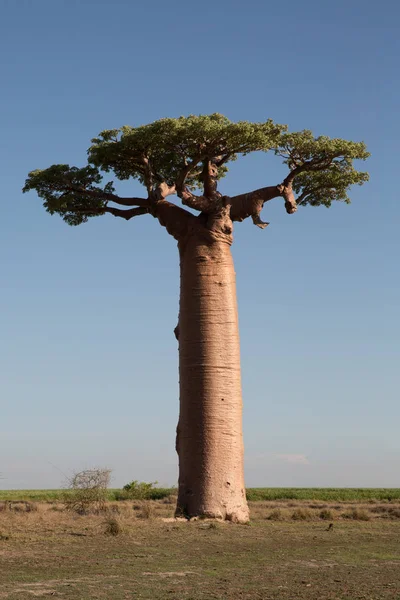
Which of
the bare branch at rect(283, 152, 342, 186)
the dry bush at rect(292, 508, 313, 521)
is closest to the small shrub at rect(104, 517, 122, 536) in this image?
the dry bush at rect(292, 508, 313, 521)

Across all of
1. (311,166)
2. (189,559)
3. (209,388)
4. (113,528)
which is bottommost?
(189,559)

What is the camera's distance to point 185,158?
58.4 ft

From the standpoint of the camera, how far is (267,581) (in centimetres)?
971

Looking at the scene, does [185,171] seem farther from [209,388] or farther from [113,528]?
[113,528]

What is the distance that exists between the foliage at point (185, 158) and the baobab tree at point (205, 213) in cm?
2

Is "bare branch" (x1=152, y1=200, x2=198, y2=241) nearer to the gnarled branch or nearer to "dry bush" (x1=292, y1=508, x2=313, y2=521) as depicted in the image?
the gnarled branch

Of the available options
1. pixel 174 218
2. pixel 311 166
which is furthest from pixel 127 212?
pixel 311 166

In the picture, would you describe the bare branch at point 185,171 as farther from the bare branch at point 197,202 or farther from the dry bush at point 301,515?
the dry bush at point 301,515

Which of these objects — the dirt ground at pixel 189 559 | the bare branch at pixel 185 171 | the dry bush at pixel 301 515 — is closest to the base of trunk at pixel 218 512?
the dirt ground at pixel 189 559

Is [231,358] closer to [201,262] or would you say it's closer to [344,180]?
[201,262]

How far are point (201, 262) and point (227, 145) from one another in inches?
103

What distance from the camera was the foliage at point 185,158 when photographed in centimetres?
1705

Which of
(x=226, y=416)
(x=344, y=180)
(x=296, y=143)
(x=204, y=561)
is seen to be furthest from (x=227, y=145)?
(x=204, y=561)

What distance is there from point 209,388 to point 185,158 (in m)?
5.14
